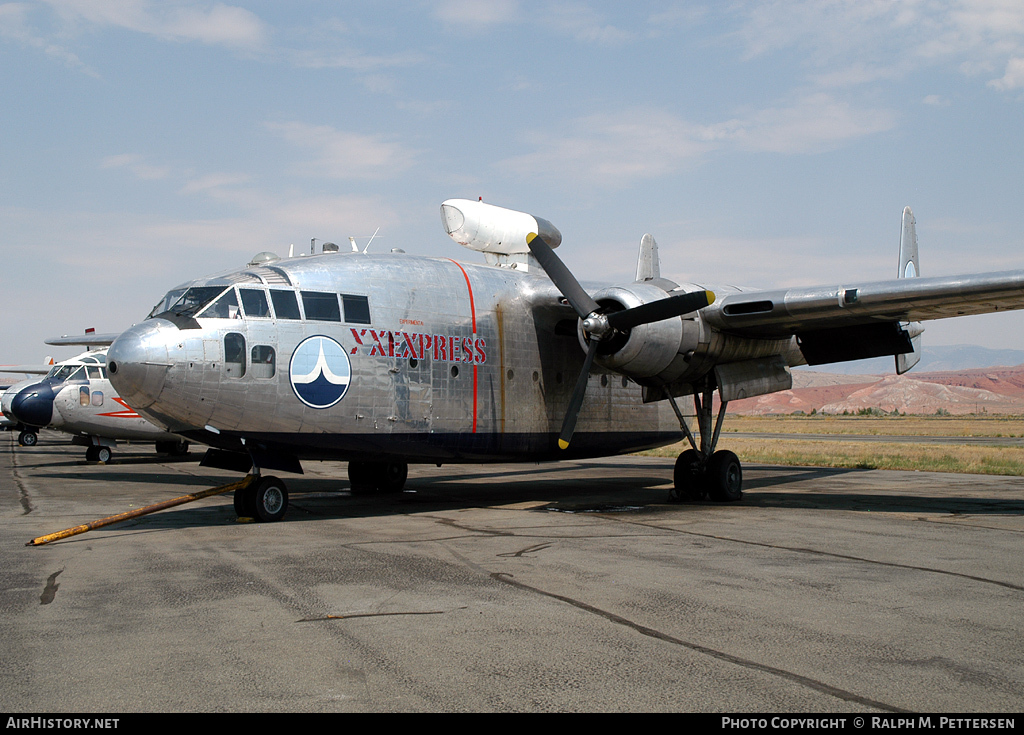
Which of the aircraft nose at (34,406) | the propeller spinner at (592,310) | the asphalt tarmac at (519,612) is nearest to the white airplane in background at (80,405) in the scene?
the aircraft nose at (34,406)

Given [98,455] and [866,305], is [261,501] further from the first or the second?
[98,455]

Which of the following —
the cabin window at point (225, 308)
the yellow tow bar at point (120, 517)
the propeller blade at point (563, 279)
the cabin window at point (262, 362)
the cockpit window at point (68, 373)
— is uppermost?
the propeller blade at point (563, 279)

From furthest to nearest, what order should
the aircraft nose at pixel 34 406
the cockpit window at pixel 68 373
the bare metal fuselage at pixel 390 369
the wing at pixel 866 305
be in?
the cockpit window at pixel 68 373 < the aircraft nose at pixel 34 406 < the wing at pixel 866 305 < the bare metal fuselage at pixel 390 369

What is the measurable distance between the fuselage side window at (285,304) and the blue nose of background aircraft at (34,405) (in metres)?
17.8

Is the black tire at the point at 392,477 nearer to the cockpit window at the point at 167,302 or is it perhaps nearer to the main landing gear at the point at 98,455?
the cockpit window at the point at 167,302

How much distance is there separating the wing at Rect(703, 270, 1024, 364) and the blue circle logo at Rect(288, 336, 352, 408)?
22.5ft

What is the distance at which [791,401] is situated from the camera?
151125 millimetres

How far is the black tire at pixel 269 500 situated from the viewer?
1199cm

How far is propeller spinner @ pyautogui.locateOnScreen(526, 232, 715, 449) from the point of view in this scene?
44.4ft

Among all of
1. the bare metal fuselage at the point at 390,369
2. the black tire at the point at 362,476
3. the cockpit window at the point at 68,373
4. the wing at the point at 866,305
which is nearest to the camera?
the bare metal fuselage at the point at 390,369

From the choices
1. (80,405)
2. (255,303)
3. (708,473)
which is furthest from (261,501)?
(80,405)

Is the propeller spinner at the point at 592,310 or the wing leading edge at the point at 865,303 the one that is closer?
the wing leading edge at the point at 865,303

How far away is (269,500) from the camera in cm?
1211

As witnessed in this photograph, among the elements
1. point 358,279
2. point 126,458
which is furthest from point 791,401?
point 358,279
